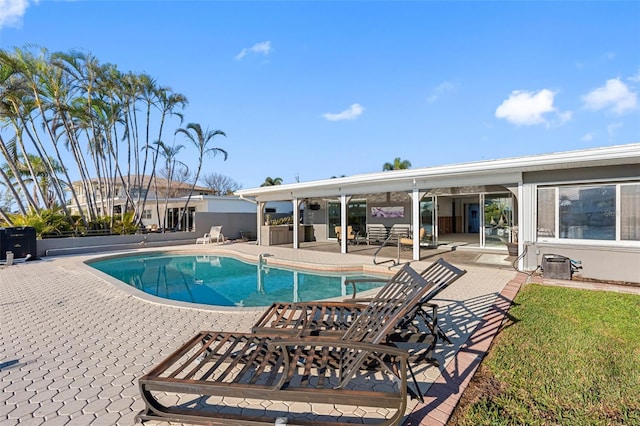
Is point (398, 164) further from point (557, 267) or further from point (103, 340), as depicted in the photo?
point (103, 340)

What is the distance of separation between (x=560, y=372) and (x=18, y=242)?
55.0ft

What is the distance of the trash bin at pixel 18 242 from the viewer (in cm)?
1184

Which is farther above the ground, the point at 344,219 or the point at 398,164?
the point at 398,164

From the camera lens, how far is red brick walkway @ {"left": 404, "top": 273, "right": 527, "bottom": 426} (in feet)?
8.29

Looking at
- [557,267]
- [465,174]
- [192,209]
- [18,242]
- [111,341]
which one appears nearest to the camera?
[111,341]

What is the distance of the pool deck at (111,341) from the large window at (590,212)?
1755mm

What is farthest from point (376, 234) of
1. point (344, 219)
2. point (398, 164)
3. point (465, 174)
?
point (398, 164)

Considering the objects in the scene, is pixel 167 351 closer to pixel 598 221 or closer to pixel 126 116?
pixel 598 221

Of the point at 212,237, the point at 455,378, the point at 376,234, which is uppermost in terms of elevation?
the point at 376,234

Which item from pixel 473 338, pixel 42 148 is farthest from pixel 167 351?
pixel 42 148

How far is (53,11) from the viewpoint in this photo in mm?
8828

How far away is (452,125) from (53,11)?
18319 mm

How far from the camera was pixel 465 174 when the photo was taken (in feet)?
31.2

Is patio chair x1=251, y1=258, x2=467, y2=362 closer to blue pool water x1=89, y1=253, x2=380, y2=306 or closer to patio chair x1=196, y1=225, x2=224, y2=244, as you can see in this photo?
blue pool water x1=89, y1=253, x2=380, y2=306
